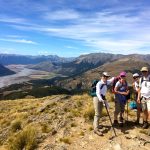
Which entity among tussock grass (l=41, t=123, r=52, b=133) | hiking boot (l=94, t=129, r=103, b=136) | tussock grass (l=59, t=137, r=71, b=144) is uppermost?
hiking boot (l=94, t=129, r=103, b=136)

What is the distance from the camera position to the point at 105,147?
13344 millimetres

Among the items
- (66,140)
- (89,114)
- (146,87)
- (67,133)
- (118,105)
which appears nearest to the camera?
(146,87)

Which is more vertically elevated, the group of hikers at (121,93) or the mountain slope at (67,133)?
the group of hikers at (121,93)

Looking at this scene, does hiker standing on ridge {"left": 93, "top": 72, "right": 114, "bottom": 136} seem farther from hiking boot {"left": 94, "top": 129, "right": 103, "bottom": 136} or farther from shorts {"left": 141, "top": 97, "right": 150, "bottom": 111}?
shorts {"left": 141, "top": 97, "right": 150, "bottom": 111}

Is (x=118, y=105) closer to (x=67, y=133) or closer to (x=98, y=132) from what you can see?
(x=98, y=132)

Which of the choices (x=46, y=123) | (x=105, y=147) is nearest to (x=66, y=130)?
(x=46, y=123)

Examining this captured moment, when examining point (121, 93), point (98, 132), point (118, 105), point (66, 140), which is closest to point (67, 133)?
point (66, 140)

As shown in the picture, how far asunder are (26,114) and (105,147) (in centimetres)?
1142

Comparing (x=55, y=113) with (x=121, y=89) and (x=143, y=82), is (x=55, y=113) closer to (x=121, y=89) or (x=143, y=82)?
(x=121, y=89)

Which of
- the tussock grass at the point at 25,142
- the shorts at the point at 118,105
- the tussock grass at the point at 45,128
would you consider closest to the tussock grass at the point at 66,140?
the tussock grass at the point at 25,142

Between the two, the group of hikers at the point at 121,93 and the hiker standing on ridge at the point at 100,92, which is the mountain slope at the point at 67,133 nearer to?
the hiker standing on ridge at the point at 100,92

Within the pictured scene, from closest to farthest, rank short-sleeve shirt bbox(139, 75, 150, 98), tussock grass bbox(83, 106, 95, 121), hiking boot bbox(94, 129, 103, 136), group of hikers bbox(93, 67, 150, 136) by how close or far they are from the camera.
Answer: short-sleeve shirt bbox(139, 75, 150, 98) → group of hikers bbox(93, 67, 150, 136) → hiking boot bbox(94, 129, 103, 136) → tussock grass bbox(83, 106, 95, 121)

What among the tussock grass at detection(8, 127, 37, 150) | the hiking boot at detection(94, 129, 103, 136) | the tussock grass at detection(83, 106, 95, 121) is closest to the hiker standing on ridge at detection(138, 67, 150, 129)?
the hiking boot at detection(94, 129, 103, 136)

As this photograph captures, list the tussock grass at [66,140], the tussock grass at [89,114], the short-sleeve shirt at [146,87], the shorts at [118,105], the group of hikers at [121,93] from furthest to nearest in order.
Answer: the tussock grass at [89,114] < the shorts at [118,105] < the tussock grass at [66,140] < the group of hikers at [121,93] < the short-sleeve shirt at [146,87]
